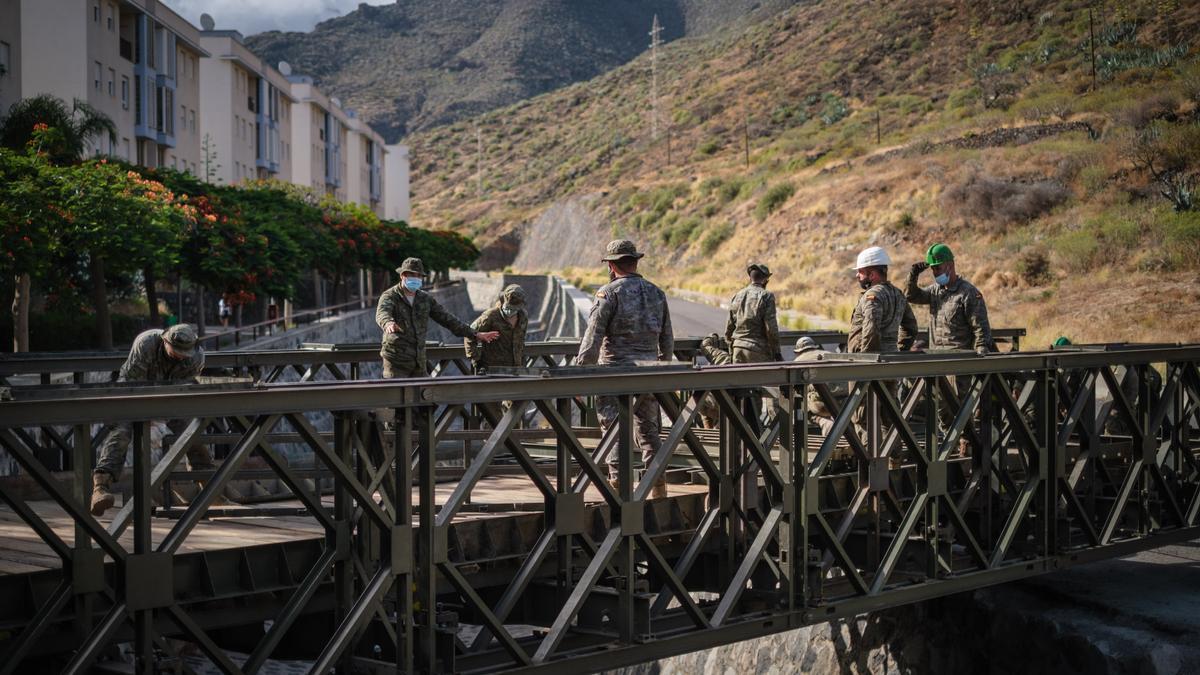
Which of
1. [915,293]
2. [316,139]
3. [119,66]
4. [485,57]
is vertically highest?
[485,57]

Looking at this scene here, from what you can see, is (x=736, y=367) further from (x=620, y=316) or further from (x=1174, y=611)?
(x=1174, y=611)

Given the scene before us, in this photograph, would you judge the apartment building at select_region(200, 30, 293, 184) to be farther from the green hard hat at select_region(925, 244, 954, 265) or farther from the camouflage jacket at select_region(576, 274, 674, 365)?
the camouflage jacket at select_region(576, 274, 674, 365)

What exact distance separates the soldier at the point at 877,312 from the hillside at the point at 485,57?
151942 mm

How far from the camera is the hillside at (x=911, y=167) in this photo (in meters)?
39.7

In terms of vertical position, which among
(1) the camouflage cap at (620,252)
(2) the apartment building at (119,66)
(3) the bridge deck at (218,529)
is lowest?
(3) the bridge deck at (218,529)

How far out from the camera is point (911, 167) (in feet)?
184

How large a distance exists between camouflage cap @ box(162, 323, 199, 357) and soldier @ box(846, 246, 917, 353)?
15.8 ft

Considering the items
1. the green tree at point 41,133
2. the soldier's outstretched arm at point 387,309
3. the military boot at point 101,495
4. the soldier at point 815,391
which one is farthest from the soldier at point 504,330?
the green tree at point 41,133

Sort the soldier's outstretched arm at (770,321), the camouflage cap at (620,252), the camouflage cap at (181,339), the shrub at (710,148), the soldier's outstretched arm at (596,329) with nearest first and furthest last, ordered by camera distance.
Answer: the camouflage cap at (181,339), the soldier's outstretched arm at (596,329), the camouflage cap at (620,252), the soldier's outstretched arm at (770,321), the shrub at (710,148)

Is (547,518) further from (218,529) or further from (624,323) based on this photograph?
(624,323)

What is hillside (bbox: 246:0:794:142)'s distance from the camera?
173250 mm

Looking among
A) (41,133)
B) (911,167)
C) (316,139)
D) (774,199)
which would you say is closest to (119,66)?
(41,133)

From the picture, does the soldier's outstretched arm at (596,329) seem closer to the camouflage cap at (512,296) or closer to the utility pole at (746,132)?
the camouflage cap at (512,296)

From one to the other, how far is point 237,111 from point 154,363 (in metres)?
61.9
